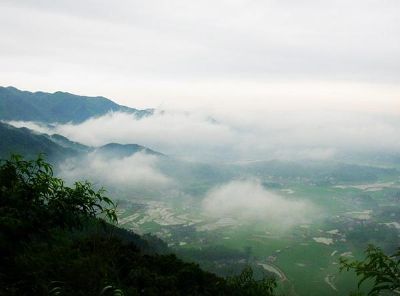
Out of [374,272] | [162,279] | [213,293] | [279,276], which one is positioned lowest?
[279,276]

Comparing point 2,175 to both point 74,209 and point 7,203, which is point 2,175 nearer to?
point 7,203

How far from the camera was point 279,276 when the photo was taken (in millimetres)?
183750

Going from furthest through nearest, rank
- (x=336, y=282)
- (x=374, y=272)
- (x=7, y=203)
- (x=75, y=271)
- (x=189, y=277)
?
(x=336, y=282) → (x=189, y=277) → (x=75, y=271) → (x=7, y=203) → (x=374, y=272)

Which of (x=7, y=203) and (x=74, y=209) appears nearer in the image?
(x=7, y=203)

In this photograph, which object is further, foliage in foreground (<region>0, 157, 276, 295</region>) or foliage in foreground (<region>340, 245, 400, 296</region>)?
foliage in foreground (<region>0, 157, 276, 295</region>)

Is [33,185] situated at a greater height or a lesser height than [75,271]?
greater

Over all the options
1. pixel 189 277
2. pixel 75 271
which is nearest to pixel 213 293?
pixel 189 277

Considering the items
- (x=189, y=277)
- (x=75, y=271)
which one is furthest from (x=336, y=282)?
(x=75, y=271)

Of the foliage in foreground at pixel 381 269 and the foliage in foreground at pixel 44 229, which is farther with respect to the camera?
the foliage in foreground at pixel 44 229

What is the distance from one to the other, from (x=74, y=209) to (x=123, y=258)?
149ft

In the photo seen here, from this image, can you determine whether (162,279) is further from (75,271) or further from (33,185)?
(33,185)

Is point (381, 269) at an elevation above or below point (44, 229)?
below

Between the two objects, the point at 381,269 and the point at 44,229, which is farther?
the point at 44,229

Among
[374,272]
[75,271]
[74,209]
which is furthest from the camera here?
[75,271]
